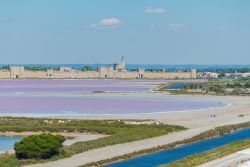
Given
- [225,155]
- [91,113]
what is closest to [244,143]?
[225,155]

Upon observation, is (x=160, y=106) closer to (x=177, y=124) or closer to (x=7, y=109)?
(x=7, y=109)

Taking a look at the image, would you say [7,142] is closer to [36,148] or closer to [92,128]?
[92,128]

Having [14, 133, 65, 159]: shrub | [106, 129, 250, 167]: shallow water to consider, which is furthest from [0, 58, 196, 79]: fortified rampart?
[14, 133, 65, 159]: shrub

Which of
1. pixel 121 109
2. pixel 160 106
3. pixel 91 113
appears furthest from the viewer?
pixel 160 106

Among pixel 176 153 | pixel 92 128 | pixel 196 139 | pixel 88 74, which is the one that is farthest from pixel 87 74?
pixel 176 153

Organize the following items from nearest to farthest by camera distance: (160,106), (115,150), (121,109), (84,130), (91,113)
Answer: (115,150) → (84,130) → (91,113) → (121,109) → (160,106)

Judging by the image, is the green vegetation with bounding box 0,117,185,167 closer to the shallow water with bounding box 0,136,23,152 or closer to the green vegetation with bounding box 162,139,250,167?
the shallow water with bounding box 0,136,23,152
